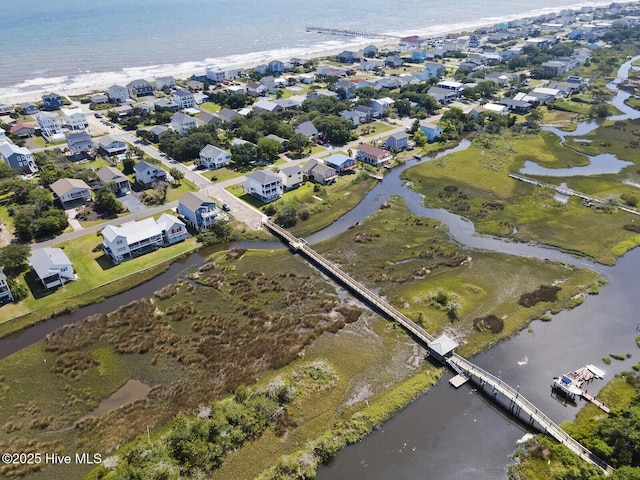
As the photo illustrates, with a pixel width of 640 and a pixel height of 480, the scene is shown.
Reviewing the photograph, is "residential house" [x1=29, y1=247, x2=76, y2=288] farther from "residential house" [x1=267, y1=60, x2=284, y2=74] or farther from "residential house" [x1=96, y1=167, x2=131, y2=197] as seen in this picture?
"residential house" [x1=267, y1=60, x2=284, y2=74]

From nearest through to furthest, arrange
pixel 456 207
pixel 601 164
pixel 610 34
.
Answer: pixel 456 207 → pixel 601 164 → pixel 610 34

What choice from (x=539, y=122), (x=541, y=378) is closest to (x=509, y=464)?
(x=541, y=378)

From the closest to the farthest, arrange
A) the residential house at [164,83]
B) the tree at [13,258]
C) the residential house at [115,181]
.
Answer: the tree at [13,258] → the residential house at [115,181] → the residential house at [164,83]

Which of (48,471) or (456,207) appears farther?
(456,207)

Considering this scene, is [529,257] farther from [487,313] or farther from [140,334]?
[140,334]

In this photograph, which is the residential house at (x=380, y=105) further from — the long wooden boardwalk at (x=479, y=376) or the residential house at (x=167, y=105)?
the long wooden boardwalk at (x=479, y=376)

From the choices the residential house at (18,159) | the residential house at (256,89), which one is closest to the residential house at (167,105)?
the residential house at (256,89)

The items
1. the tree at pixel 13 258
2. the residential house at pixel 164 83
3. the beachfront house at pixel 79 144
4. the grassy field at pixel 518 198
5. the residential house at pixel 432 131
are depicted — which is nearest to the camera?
the tree at pixel 13 258

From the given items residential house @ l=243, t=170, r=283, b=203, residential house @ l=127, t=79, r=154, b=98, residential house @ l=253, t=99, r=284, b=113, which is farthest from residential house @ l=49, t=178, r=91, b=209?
residential house @ l=127, t=79, r=154, b=98
